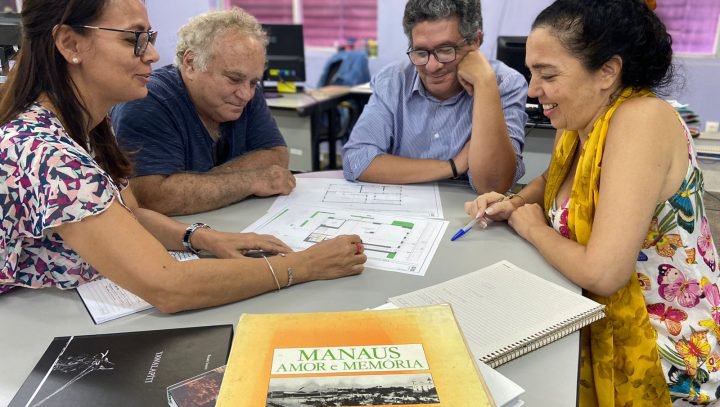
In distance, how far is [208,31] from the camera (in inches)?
67.2

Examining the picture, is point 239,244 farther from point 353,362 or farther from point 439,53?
point 439,53

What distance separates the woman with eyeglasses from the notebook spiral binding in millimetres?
397

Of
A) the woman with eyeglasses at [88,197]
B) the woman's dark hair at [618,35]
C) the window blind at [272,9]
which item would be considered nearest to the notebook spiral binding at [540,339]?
the woman with eyeglasses at [88,197]

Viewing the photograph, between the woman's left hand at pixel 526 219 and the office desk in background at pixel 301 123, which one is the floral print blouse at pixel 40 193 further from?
the office desk in background at pixel 301 123

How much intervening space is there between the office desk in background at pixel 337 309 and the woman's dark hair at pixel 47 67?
353 mm

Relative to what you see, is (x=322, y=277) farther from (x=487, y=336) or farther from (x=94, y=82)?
(x=94, y=82)

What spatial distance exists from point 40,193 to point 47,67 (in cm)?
30

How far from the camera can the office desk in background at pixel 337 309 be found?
2.72 ft

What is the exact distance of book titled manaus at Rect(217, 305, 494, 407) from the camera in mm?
545

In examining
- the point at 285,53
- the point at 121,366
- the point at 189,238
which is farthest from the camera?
the point at 285,53

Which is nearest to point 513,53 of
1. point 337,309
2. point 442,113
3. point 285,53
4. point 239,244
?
point 442,113

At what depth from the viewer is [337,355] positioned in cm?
61

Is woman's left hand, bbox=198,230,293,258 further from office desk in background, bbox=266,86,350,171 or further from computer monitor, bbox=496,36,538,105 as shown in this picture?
office desk in background, bbox=266,86,350,171

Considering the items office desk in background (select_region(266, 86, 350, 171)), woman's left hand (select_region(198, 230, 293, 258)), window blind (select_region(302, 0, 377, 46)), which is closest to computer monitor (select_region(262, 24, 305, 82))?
office desk in background (select_region(266, 86, 350, 171))
